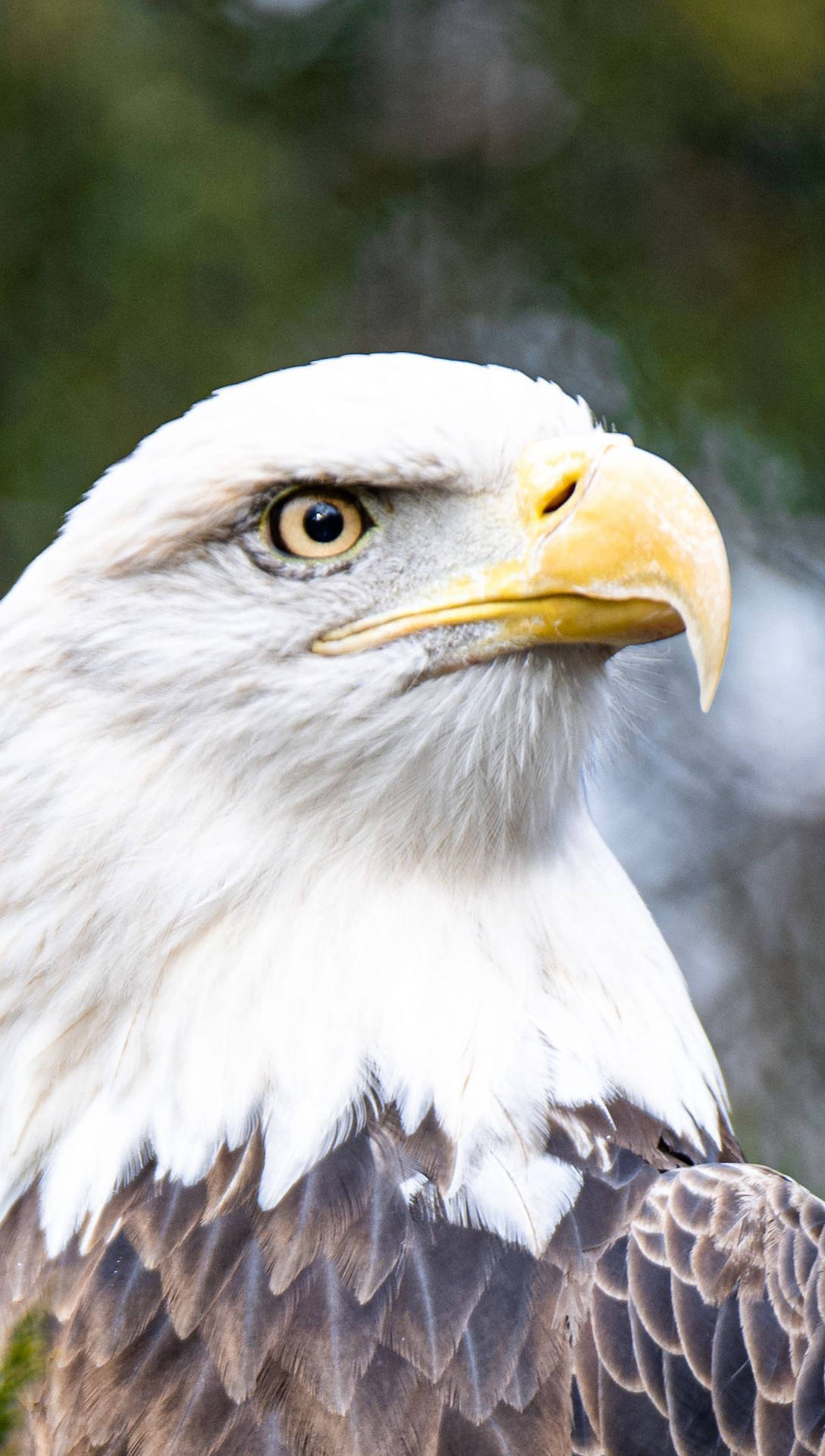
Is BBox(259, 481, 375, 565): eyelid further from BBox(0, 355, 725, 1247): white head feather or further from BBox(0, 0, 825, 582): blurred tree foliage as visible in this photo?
BBox(0, 0, 825, 582): blurred tree foliage

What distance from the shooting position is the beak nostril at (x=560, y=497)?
7.44 feet

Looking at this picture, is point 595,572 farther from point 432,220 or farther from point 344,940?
point 432,220

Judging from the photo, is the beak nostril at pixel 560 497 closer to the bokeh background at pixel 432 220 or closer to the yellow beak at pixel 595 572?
the yellow beak at pixel 595 572

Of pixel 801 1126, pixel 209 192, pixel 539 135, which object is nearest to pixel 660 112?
pixel 539 135

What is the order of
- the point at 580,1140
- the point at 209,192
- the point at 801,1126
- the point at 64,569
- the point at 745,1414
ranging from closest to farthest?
the point at 745,1414 → the point at 580,1140 → the point at 64,569 → the point at 209,192 → the point at 801,1126

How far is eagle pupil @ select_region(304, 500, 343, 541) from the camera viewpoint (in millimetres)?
2340

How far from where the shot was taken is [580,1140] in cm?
224

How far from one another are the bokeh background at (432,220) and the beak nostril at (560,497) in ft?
6.28

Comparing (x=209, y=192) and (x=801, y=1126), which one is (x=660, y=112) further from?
(x=801, y=1126)

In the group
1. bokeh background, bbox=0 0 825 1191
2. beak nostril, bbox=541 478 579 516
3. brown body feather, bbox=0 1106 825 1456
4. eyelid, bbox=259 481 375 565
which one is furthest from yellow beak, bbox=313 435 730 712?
bokeh background, bbox=0 0 825 1191

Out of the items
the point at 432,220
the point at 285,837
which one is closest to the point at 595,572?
the point at 285,837

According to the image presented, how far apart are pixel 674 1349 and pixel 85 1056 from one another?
2.97ft

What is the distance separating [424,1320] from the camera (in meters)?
2.07

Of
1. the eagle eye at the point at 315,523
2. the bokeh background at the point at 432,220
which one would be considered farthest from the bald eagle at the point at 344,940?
the bokeh background at the point at 432,220
